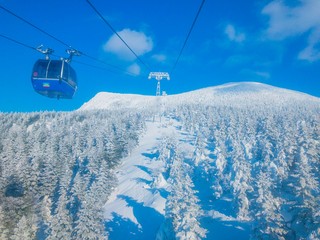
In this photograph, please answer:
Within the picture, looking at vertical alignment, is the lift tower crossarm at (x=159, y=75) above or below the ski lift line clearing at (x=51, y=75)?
above

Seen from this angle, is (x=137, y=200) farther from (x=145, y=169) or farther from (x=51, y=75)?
(x=51, y=75)

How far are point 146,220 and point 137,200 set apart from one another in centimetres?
1003

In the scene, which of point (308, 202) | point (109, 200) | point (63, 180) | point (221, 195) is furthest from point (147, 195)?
point (308, 202)

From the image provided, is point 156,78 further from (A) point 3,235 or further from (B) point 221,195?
(A) point 3,235

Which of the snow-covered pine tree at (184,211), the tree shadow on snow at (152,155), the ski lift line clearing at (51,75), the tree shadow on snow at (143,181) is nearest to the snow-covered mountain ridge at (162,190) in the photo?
the snow-covered pine tree at (184,211)

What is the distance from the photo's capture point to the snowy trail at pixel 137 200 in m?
56.6

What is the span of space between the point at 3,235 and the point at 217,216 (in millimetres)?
37629

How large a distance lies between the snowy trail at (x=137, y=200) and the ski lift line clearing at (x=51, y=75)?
4048cm

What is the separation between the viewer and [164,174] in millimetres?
78562

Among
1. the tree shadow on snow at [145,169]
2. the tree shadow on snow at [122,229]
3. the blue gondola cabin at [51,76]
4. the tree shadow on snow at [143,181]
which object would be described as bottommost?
the tree shadow on snow at [122,229]

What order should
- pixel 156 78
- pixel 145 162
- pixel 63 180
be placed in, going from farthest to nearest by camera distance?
1. pixel 145 162
2. pixel 156 78
3. pixel 63 180

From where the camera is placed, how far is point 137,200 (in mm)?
68625

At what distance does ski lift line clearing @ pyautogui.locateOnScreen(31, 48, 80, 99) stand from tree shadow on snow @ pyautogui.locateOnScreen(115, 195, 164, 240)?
40.2 m

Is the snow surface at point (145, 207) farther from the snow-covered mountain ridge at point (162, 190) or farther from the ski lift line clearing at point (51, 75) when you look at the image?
the ski lift line clearing at point (51, 75)
